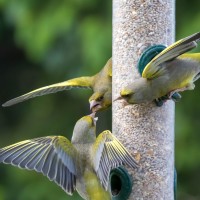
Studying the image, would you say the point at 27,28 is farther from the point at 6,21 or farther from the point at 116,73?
the point at 116,73

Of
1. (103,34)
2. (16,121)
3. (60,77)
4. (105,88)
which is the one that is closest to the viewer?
(105,88)

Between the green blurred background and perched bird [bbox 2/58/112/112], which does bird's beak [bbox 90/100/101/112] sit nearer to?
perched bird [bbox 2/58/112/112]

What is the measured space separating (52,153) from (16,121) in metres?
6.34

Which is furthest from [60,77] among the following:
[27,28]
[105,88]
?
[105,88]

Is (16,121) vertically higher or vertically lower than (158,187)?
higher

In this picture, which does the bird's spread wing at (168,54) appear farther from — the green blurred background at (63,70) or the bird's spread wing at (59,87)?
the green blurred background at (63,70)

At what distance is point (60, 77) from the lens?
12250 mm

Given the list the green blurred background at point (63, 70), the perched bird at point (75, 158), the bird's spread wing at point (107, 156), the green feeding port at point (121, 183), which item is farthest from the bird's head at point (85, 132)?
the green blurred background at point (63, 70)

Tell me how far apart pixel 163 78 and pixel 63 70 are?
467cm

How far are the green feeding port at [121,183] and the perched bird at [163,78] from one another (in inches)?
20.7

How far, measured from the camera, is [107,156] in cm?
707

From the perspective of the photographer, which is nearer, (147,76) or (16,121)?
(147,76)

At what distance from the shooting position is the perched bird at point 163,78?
23.6 feet

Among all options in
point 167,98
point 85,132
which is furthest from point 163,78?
point 85,132
